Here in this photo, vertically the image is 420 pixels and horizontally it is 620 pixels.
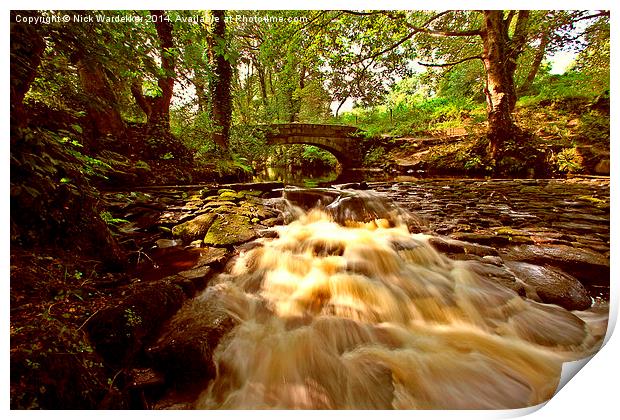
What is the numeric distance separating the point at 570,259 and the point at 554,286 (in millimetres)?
456

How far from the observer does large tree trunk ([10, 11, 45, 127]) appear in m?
1.39

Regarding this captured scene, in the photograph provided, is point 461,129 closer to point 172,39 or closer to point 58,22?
point 172,39

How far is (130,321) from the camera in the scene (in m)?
1.44

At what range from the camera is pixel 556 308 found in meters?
1.89

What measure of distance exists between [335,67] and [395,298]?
338cm

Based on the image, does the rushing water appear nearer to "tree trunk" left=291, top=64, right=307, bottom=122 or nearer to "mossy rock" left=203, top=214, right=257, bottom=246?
"mossy rock" left=203, top=214, right=257, bottom=246

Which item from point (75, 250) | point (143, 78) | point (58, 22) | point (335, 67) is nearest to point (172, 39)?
point (143, 78)

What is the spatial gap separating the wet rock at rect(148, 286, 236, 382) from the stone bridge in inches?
271

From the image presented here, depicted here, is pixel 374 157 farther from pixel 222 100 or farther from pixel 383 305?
pixel 383 305

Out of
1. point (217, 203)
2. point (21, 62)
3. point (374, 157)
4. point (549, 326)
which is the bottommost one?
point (549, 326)

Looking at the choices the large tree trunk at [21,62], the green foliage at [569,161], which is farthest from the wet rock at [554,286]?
the large tree trunk at [21,62]

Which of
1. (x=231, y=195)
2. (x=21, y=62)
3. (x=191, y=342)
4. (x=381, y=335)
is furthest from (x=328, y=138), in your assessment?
(x=191, y=342)

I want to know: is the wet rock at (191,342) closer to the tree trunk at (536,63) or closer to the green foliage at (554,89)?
the tree trunk at (536,63)

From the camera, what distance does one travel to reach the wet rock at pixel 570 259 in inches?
82.0
